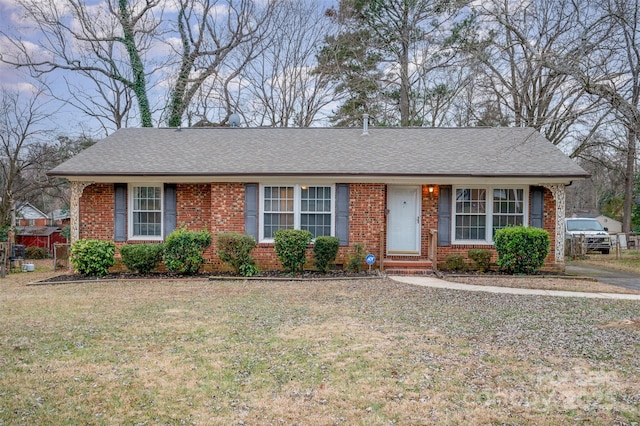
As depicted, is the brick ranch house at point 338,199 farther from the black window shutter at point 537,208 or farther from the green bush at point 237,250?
the green bush at point 237,250

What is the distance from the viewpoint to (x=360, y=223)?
12297mm

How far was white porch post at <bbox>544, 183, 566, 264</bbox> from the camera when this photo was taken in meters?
12.0

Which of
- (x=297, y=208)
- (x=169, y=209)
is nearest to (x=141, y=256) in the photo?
(x=169, y=209)

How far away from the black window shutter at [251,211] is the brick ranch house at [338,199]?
3 centimetres

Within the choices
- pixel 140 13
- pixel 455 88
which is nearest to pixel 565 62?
pixel 455 88

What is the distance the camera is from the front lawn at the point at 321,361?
12.7 feet

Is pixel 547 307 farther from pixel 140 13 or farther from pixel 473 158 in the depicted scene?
pixel 140 13

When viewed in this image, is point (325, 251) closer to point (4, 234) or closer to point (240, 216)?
point (240, 216)

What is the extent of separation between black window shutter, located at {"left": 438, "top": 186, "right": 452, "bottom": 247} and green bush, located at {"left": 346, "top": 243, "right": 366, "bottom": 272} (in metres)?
2.26

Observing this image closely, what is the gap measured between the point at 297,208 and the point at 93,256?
17.4 ft

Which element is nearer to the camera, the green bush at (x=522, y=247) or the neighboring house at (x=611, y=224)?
the green bush at (x=522, y=247)

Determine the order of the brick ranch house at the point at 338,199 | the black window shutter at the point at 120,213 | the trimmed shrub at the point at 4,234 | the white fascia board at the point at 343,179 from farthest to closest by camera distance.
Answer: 1. the trimmed shrub at the point at 4,234
2. the black window shutter at the point at 120,213
3. the brick ranch house at the point at 338,199
4. the white fascia board at the point at 343,179

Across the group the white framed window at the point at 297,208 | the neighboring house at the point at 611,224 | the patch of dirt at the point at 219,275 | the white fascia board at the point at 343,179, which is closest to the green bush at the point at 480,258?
the white fascia board at the point at 343,179

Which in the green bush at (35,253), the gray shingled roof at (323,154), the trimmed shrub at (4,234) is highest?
the gray shingled roof at (323,154)
